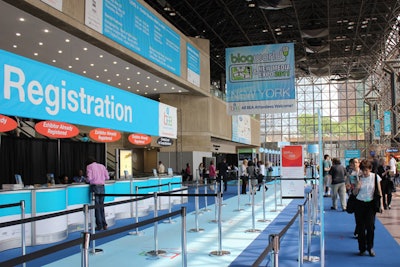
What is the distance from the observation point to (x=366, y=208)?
6.65m

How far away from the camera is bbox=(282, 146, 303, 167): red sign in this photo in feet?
41.6

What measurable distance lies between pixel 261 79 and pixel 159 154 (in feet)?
44.0

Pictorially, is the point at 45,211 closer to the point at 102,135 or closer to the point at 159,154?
the point at 102,135

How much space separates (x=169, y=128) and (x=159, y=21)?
15.5 feet

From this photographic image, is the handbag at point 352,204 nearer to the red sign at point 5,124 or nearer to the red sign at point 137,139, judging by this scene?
the red sign at point 5,124

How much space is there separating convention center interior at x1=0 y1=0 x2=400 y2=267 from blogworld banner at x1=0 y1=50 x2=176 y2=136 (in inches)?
1.1

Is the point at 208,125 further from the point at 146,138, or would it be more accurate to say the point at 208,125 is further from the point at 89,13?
the point at 89,13

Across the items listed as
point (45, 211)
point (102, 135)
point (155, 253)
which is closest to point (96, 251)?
point (155, 253)

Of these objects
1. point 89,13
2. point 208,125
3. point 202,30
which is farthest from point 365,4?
point 89,13

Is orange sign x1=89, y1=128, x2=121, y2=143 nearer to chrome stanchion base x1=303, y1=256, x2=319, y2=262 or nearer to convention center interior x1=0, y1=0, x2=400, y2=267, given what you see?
convention center interior x1=0, y1=0, x2=400, y2=267

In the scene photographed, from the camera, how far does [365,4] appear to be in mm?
26344

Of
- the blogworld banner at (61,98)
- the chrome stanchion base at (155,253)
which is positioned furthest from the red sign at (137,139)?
the chrome stanchion base at (155,253)

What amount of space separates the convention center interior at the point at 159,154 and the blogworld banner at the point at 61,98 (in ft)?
0.09

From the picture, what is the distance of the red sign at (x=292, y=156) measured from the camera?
41.6 ft
